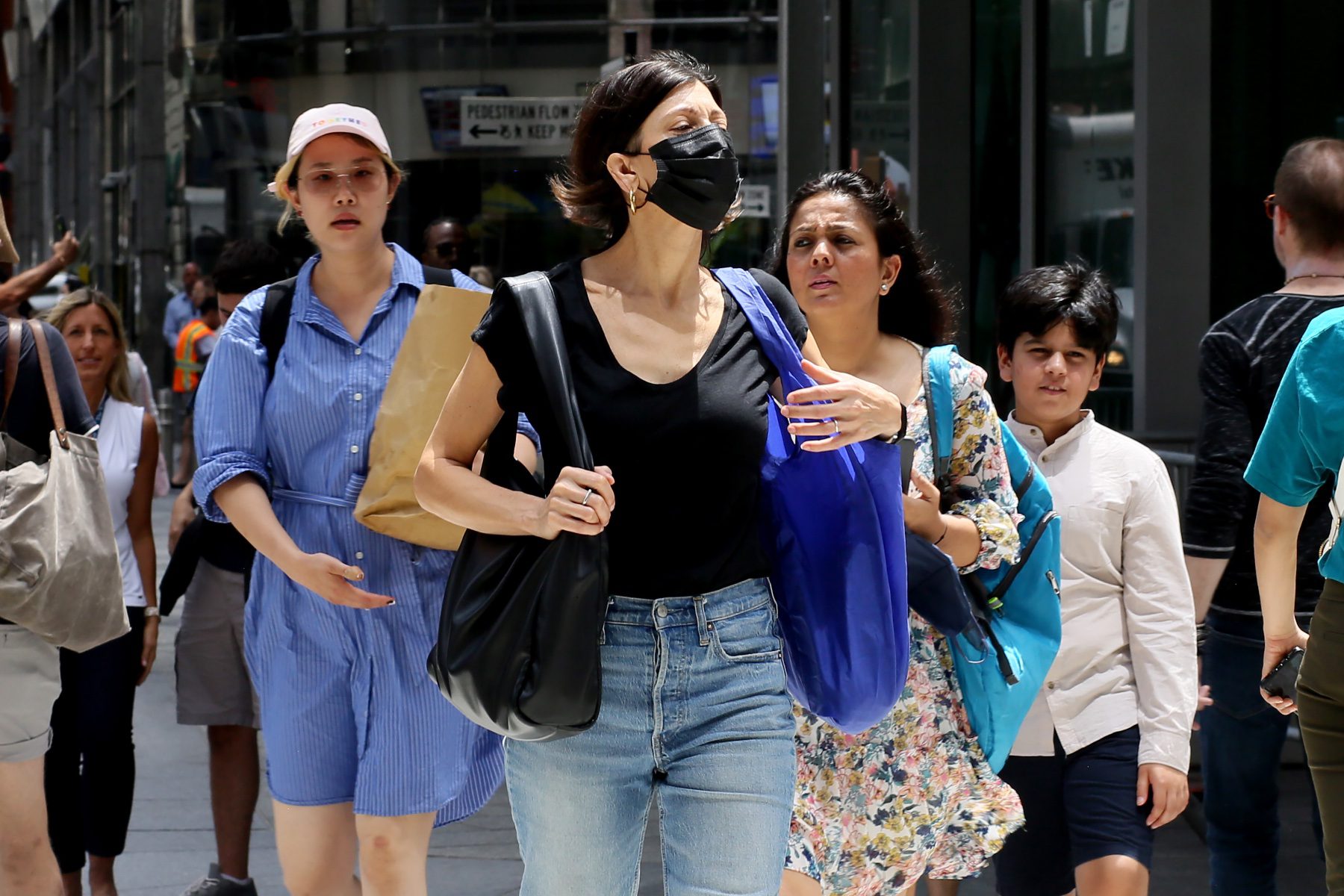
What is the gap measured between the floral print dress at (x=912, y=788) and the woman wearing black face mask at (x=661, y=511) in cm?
67

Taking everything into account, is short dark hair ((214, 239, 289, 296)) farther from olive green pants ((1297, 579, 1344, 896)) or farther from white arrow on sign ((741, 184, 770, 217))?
white arrow on sign ((741, 184, 770, 217))

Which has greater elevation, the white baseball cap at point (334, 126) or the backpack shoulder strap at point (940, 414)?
the white baseball cap at point (334, 126)

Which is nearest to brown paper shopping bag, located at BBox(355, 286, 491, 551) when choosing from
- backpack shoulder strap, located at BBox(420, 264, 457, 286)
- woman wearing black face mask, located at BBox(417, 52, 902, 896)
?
backpack shoulder strap, located at BBox(420, 264, 457, 286)

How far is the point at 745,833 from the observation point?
10.3ft

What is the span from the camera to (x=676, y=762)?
3148 millimetres

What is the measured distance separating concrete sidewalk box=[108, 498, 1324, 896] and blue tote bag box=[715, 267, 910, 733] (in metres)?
3.01

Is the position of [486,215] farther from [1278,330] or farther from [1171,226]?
[1278,330]

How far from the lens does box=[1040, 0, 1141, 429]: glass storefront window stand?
8.43 meters

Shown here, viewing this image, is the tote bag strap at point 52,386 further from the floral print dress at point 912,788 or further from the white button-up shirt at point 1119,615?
the white button-up shirt at point 1119,615

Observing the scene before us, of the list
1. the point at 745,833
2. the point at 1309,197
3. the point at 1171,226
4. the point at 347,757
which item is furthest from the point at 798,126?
the point at 745,833

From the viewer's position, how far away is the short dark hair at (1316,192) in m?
4.55

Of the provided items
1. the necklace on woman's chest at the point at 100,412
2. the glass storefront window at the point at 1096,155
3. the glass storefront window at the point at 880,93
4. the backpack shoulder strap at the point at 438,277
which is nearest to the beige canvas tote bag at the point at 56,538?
the backpack shoulder strap at the point at 438,277

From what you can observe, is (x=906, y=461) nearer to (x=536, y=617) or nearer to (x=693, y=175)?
(x=693, y=175)

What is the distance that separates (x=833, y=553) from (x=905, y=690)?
0.79 m
